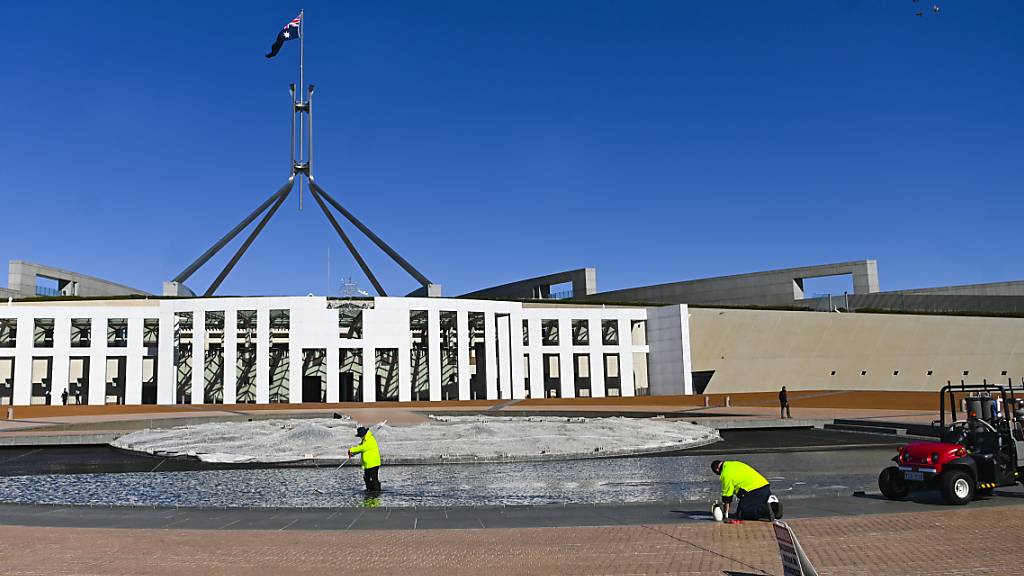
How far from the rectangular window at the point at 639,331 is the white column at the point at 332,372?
69.2 ft

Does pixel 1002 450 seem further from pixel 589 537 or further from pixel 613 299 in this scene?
pixel 613 299

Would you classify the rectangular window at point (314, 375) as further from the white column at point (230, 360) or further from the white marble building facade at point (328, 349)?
A: the white column at point (230, 360)

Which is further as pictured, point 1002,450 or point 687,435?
point 687,435

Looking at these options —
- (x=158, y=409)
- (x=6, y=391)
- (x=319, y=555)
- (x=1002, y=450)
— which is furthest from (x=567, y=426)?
(x=6, y=391)

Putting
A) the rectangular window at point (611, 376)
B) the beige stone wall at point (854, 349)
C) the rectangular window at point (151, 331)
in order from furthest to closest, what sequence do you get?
the rectangular window at point (611, 376)
the beige stone wall at point (854, 349)
the rectangular window at point (151, 331)

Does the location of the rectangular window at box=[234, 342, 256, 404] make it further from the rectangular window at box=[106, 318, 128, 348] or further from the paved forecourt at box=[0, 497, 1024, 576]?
the paved forecourt at box=[0, 497, 1024, 576]

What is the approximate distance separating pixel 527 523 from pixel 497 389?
42.1 metres

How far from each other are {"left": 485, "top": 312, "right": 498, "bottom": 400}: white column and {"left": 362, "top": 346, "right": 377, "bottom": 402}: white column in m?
7.24

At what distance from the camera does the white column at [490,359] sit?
50600mm

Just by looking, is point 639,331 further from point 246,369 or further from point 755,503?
point 755,503

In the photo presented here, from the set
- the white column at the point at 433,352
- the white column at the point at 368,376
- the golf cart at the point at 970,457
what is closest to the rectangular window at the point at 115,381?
the white column at the point at 368,376

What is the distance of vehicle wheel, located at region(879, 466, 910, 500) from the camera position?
11086 mm

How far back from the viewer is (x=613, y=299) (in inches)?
2795

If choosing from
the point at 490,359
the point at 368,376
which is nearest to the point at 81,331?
the point at 368,376
